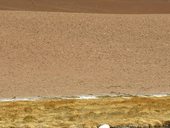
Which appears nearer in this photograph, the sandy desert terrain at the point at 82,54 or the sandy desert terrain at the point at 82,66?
the sandy desert terrain at the point at 82,66

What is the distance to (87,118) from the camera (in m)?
11.5

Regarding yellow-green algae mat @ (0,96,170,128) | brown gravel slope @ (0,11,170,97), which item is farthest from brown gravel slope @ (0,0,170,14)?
yellow-green algae mat @ (0,96,170,128)

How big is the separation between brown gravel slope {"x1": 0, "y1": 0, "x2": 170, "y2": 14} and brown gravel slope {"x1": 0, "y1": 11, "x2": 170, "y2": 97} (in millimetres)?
4598

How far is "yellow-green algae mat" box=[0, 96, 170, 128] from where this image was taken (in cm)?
1096

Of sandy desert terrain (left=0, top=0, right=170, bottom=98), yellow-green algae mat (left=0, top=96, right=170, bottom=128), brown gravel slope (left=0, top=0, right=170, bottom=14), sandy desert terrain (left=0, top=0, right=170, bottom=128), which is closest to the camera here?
yellow-green algae mat (left=0, top=96, right=170, bottom=128)

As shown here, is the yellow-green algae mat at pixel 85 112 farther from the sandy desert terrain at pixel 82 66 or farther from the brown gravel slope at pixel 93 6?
the brown gravel slope at pixel 93 6

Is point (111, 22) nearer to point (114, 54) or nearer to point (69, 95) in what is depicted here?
point (114, 54)

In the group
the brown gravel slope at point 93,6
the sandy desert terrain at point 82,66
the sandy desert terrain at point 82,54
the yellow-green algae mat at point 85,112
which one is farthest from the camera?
the brown gravel slope at point 93,6

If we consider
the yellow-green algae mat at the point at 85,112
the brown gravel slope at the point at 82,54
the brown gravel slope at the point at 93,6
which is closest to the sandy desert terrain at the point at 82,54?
the brown gravel slope at the point at 82,54

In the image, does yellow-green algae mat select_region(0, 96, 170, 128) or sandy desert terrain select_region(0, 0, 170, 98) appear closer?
yellow-green algae mat select_region(0, 96, 170, 128)

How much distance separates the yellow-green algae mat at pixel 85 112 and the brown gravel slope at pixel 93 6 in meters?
15.6

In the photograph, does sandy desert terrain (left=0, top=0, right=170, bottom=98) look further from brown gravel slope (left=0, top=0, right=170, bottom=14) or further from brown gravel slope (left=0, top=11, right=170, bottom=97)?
brown gravel slope (left=0, top=0, right=170, bottom=14)

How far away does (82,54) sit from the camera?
66.4ft

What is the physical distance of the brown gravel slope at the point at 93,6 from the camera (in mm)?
29195
